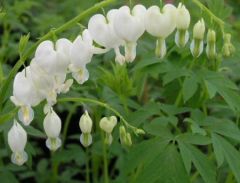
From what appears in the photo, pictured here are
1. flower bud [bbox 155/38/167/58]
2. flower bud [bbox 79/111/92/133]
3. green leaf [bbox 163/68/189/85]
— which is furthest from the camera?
green leaf [bbox 163/68/189/85]

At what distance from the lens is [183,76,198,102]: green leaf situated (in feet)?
8.18

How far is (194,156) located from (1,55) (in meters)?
1.50

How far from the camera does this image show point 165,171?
2283 mm

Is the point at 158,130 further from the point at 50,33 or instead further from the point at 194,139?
the point at 50,33

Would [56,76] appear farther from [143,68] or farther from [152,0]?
[152,0]

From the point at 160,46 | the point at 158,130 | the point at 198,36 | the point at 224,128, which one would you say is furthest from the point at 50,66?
the point at 224,128

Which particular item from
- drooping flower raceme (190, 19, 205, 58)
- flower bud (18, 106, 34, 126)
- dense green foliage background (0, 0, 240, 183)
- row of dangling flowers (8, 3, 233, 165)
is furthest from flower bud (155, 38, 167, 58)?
flower bud (18, 106, 34, 126)

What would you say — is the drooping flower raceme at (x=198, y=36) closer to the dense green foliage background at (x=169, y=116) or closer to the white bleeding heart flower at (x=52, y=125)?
the dense green foliage background at (x=169, y=116)

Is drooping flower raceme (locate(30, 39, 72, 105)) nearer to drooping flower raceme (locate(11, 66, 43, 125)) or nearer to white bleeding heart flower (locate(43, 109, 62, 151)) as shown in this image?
drooping flower raceme (locate(11, 66, 43, 125))

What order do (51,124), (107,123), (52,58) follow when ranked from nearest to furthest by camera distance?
1. (52,58)
2. (51,124)
3. (107,123)

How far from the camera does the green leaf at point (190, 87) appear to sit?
2494mm

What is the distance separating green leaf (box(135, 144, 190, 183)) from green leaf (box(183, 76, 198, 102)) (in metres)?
0.31

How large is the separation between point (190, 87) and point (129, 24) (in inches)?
26.7

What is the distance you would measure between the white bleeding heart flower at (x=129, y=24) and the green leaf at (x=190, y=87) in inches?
21.2
